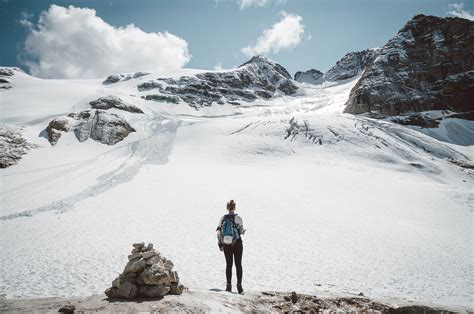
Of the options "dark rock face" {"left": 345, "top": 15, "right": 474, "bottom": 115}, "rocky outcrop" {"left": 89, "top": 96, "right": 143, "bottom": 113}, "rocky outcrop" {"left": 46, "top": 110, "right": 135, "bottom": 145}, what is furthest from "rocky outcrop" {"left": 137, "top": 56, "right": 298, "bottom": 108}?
"dark rock face" {"left": 345, "top": 15, "right": 474, "bottom": 115}

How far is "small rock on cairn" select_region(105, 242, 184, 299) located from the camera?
6875mm

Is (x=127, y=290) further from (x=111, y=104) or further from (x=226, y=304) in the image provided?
(x=111, y=104)

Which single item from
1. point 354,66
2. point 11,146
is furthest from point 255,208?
point 354,66

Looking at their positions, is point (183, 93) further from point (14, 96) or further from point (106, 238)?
point (106, 238)

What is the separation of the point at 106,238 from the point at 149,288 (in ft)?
26.5

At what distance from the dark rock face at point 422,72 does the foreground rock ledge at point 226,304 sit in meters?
70.2

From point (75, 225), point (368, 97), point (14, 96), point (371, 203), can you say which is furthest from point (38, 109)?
point (368, 97)

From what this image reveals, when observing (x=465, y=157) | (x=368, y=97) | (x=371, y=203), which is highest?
(x=368, y=97)

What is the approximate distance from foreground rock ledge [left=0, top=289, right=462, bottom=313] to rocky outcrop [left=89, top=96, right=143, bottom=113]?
61.1 meters

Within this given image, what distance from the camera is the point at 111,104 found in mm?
64312

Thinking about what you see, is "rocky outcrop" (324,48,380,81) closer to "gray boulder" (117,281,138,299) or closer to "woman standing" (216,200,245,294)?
"woman standing" (216,200,245,294)

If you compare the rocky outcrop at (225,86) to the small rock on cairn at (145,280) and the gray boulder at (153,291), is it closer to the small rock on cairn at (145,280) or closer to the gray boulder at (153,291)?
the small rock on cairn at (145,280)

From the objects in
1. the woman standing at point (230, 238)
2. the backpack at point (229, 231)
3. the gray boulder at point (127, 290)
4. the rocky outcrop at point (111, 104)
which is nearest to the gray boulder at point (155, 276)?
the gray boulder at point (127, 290)

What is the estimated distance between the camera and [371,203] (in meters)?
24.9
